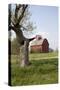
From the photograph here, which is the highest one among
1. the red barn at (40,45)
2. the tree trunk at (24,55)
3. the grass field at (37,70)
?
the red barn at (40,45)

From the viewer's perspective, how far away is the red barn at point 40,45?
1.93 meters

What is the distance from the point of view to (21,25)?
1.90 metres

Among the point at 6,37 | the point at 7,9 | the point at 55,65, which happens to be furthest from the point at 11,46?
the point at 55,65

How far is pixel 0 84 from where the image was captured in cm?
185

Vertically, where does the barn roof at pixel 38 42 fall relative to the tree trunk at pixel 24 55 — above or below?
above

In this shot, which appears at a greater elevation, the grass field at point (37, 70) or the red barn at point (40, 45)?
the red barn at point (40, 45)

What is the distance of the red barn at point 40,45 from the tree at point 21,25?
0.21 ft

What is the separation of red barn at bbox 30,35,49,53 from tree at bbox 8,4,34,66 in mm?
63

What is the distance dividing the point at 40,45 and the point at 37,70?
248 millimetres

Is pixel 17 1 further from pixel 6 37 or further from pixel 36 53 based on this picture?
pixel 36 53

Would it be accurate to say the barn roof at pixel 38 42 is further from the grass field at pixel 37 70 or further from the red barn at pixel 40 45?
the grass field at pixel 37 70

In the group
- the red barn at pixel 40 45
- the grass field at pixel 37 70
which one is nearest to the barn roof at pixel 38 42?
the red barn at pixel 40 45

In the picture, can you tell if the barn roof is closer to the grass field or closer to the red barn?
the red barn

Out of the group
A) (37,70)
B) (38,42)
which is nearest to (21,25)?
(38,42)
